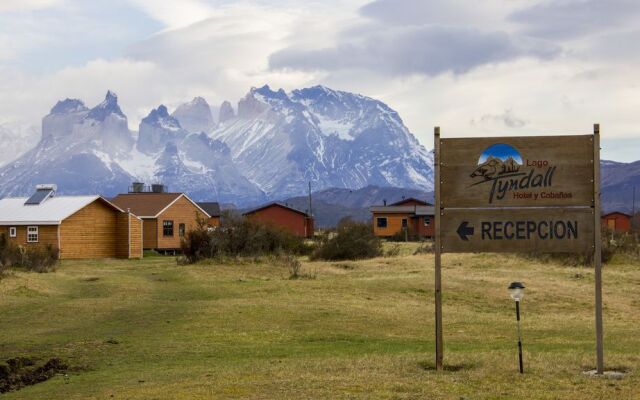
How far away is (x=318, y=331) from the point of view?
23047 millimetres

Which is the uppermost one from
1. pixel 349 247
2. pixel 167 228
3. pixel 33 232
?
pixel 167 228

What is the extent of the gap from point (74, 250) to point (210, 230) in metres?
12.9

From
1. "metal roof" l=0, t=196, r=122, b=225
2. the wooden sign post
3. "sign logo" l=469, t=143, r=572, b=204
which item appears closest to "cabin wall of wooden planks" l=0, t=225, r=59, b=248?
"metal roof" l=0, t=196, r=122, b=225

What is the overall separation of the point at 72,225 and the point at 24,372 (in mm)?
46626

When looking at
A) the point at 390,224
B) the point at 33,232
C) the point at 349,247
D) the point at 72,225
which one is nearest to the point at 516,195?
the point at 349,247

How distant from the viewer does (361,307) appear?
28.6 m

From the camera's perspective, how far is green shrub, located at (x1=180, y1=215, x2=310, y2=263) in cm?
4925

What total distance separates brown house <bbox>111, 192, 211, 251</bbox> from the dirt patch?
54.4 metres

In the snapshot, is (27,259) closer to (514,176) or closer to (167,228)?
(167,228)

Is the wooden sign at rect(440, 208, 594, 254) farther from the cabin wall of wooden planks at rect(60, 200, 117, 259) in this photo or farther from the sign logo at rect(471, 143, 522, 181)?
the cabin wall of wooden planks at rect(60, 200, 117, 259)

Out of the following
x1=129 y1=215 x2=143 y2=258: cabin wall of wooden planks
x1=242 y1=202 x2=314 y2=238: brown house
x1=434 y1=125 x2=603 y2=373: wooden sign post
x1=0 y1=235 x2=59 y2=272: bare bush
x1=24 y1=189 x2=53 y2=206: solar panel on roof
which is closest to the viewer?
x1=434 y1=125 x2=603 y2=373: wooden sign post

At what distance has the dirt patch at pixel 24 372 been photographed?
46.7ft

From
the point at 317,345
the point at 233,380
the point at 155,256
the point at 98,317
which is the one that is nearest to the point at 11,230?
the point at 155,256

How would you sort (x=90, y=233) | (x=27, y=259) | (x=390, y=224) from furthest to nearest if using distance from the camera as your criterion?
(x=390, y=224) → (x=90, y=233) → (x=27, y=259)
